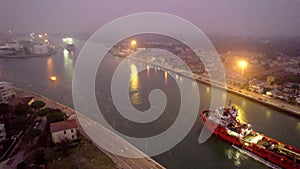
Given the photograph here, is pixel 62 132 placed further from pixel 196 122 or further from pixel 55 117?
pixel 196 122

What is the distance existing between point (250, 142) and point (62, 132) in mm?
4339

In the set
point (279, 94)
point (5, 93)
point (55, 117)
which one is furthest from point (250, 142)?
point (5, 93)

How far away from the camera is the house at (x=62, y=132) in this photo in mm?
4727

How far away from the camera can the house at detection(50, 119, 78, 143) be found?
473 centimetres

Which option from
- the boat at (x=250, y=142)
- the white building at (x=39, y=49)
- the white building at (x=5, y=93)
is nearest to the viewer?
the boat at (x=250, y=142)

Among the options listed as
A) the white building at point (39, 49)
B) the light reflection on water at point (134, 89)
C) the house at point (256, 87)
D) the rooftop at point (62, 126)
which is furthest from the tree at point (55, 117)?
the white building at point (39, 49)

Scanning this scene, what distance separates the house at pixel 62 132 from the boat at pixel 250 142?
11.7 ft

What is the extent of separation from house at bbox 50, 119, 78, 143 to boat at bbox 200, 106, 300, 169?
11.7 feet

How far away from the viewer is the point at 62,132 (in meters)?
4.77

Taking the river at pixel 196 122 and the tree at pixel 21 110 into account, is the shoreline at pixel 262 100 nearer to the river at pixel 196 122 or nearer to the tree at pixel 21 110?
the river at pixel 196 122

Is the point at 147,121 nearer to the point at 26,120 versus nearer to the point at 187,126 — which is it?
the point at 187,126

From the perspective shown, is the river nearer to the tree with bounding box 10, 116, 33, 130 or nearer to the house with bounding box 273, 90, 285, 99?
the house with bounding box 273, 90, 285, 99

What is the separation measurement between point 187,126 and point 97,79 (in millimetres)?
6803

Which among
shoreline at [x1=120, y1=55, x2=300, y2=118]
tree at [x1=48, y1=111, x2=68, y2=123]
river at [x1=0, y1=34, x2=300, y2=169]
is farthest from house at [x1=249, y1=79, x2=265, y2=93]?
tree at [x1=48, y1=111, x2=68, y2=123]
